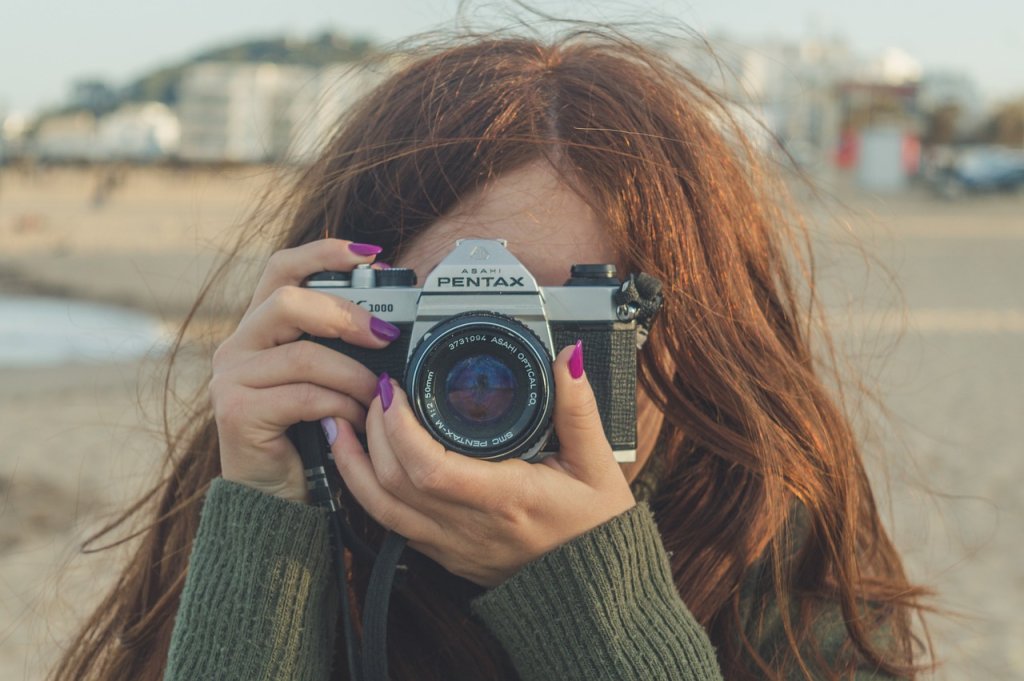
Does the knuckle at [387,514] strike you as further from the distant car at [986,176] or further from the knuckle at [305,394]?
the distant car at [986,176]

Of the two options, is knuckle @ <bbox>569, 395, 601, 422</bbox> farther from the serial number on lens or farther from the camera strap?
the camera strap

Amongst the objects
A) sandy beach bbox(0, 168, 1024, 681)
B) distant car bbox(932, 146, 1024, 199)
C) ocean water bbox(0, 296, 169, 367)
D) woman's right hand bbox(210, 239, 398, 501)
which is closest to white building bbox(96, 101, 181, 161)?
distant car bbox(932, 146, 1024, 199)

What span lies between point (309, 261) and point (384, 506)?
0.34m

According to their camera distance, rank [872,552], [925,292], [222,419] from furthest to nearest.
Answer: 1. [925,292]
2. [872,552]
3. [222,419]

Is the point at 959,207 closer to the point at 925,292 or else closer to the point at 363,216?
the point at 925,292

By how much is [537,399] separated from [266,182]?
757 millimetres

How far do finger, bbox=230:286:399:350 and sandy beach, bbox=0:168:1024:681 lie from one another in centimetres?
43

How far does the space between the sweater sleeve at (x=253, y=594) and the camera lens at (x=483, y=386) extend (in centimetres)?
24

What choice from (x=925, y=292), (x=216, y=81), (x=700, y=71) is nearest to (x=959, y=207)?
(x=925, y=292)

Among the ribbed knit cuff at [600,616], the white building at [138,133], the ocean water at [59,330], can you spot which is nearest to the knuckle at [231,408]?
the ribbed knit cuff at [600,616]

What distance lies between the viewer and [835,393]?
1.70 m

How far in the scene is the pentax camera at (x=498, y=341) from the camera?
1.17 meters

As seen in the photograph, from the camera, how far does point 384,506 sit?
A: 118 cm

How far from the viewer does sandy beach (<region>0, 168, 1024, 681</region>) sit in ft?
6.23
